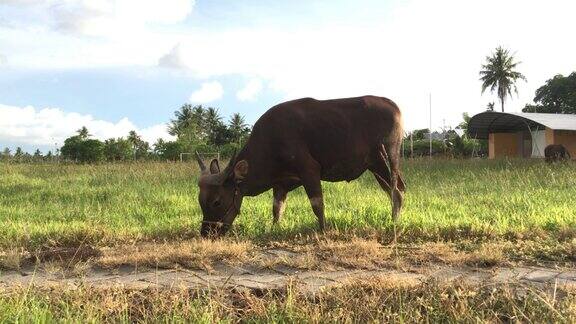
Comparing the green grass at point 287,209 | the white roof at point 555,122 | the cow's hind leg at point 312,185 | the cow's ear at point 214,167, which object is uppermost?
the white roof at point 555,122

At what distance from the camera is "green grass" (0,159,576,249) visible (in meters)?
7.20

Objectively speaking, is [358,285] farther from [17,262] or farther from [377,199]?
[377,199]

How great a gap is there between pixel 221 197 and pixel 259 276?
2362 millimetres

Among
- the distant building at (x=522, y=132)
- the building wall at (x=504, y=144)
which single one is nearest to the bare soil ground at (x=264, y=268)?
the distant building at (x=522, y=132)

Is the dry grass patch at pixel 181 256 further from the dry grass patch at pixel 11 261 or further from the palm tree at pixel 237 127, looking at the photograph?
the palm tree at pixel 237 127

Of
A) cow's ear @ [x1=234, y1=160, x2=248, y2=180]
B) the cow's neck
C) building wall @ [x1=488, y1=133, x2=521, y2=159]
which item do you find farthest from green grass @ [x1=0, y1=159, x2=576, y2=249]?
building wall @ [x1=488, y1=133, x2=521, y2=159]

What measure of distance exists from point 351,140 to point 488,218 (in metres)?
2.30

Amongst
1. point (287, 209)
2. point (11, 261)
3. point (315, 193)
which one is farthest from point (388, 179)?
point (11, 261)

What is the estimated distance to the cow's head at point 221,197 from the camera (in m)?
7.12

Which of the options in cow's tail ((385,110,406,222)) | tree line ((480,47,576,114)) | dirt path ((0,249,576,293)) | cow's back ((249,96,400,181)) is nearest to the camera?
dirt path ((0,249,576,293))

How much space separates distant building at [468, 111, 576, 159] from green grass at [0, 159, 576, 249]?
65.1 feet

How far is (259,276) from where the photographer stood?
496 cm

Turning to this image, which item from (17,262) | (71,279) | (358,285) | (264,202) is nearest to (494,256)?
(358,285)

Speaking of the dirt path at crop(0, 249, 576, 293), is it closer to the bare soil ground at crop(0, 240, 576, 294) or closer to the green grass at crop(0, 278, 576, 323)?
the bare soil ground at crop(0, 240, 576, 294)
